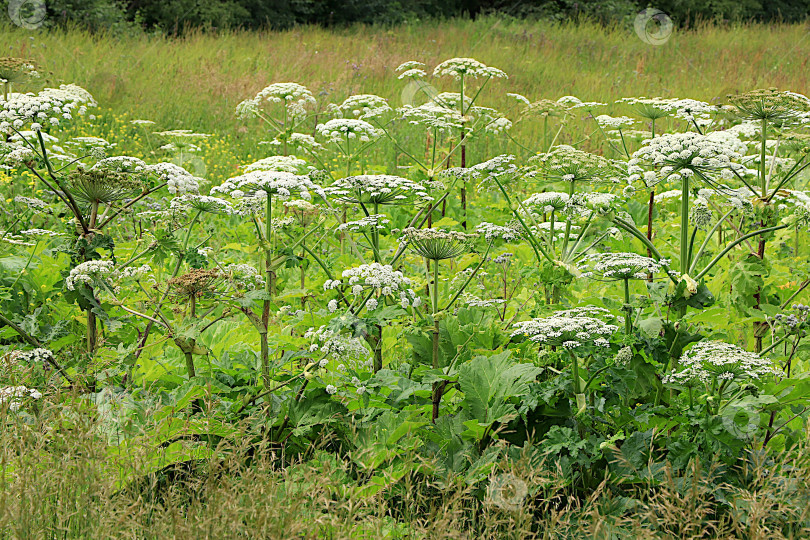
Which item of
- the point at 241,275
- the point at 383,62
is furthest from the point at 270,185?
the point at 383,62

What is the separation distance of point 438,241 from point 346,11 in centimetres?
2097

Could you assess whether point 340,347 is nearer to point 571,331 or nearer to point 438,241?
point 438,241

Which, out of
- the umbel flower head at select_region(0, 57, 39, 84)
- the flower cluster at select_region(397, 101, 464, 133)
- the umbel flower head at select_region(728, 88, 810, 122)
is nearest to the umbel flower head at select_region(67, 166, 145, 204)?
the umbel flower head at select_region(0, 57, 39, 84)

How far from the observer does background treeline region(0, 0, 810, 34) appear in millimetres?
18062

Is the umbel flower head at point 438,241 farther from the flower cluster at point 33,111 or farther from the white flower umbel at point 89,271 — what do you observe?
the flower cluster at point 33,111

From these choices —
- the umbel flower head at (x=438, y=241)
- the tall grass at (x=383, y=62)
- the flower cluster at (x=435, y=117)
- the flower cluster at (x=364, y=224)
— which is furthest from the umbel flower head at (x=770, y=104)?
the tall grass at (x=383, y=62)

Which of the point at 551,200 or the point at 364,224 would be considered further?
the point at 551,200

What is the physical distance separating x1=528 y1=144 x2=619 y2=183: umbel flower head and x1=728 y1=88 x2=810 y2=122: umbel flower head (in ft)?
2.07

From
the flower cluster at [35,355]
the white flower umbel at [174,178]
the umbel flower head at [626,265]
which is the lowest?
the flower cluster at [35,355]

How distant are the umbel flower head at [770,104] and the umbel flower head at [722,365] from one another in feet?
4.29

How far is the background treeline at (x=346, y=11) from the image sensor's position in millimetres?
18062

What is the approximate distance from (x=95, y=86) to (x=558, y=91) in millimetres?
8040

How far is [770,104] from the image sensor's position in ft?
10.2

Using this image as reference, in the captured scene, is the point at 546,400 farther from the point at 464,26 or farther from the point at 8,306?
the point at 464,26
